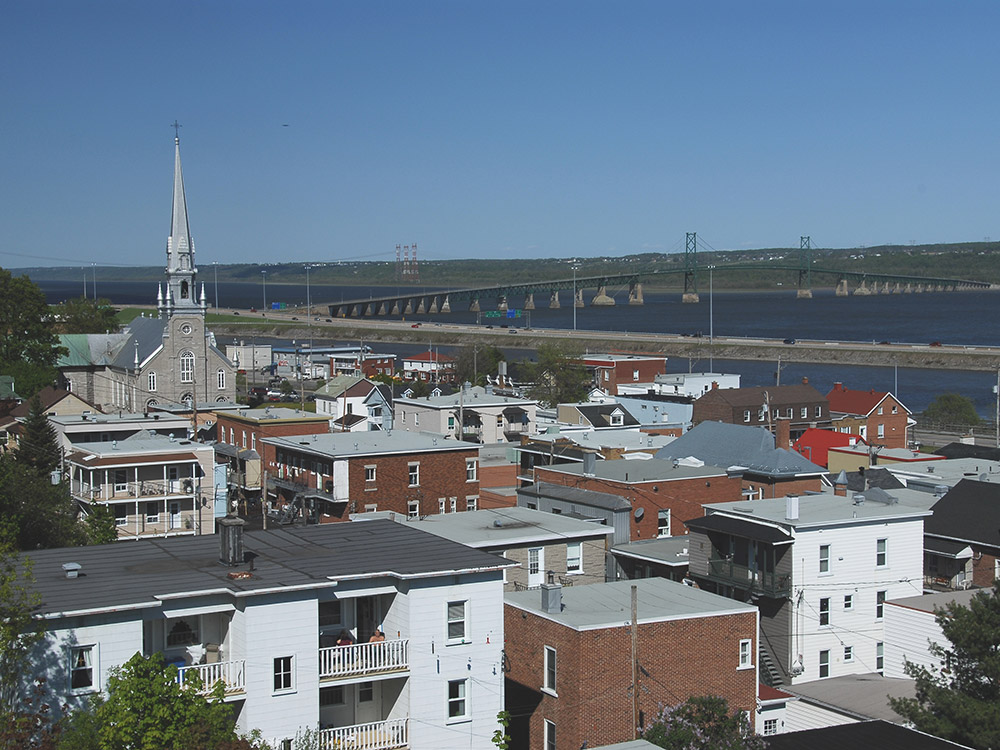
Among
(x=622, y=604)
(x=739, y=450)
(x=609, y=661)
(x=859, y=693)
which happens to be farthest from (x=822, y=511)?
(x=739, y=450)

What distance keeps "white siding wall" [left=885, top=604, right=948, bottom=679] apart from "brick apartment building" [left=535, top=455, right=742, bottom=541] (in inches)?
341

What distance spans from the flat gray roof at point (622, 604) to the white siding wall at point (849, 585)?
4352 mm

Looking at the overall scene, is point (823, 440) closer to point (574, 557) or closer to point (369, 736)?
point (574, 557)

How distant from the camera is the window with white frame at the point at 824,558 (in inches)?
977

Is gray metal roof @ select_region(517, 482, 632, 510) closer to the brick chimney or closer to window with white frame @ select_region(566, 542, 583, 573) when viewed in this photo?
window with white frame @ select_region(566, 542, 583, 573)

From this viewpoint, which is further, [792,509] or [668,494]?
[668,494]

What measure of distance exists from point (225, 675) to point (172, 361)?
5433 cm

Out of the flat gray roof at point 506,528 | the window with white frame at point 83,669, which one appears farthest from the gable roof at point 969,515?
the window with white frame at point 83,669

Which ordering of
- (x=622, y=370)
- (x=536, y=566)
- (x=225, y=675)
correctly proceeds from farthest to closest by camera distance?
(x=622, y=370)
(x=536, y=566)
(x=225, y=675)

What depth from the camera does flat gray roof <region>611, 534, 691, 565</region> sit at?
26594 millimetres

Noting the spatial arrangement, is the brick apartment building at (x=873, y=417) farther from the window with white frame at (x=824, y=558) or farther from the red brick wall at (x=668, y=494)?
the window with white frame at (x=824, y=558)

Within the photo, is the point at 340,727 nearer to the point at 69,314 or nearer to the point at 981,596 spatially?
the point at 981,596

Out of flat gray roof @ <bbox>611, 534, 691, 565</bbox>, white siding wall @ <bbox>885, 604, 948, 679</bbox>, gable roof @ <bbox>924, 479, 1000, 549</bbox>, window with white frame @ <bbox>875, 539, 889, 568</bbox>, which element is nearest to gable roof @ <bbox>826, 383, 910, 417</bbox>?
gable roof @ <bbox>924, 479, 1000, 549</bbox>

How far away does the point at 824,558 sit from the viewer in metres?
24.8
